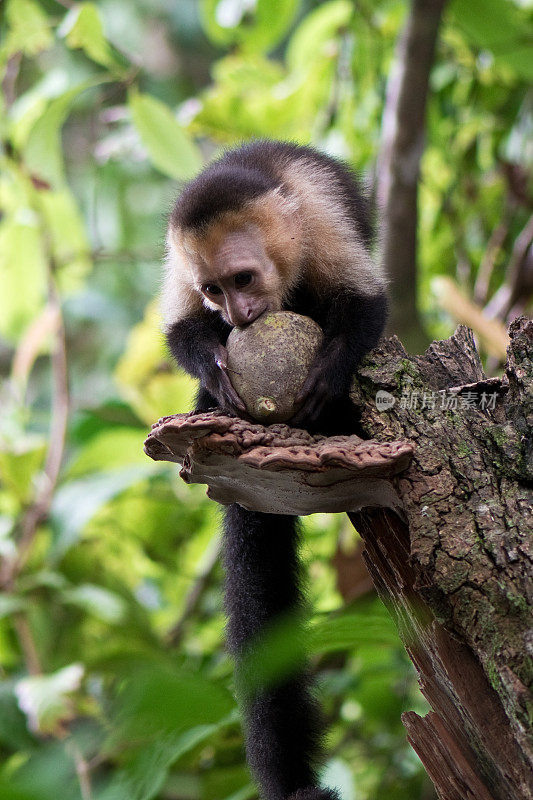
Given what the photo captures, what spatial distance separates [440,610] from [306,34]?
235 cm

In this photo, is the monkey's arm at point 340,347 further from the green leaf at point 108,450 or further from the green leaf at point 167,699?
the green leaf at point 108,450

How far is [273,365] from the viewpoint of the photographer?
3.98 ft

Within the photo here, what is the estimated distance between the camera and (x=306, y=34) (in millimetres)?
2744

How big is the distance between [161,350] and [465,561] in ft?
6.91

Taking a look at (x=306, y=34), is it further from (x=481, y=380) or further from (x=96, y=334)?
(x=96, y=334)

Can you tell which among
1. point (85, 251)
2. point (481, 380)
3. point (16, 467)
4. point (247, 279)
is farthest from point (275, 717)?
point (85, 251)

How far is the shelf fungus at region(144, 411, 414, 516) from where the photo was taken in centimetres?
97

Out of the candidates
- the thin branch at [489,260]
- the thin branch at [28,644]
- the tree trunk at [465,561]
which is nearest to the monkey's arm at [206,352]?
the tree trunk at [465,561]

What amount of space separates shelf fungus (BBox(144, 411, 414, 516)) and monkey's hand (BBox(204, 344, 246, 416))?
14cm

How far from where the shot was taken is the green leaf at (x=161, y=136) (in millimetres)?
→ 2279

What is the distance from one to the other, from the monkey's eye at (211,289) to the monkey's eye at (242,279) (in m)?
0.04

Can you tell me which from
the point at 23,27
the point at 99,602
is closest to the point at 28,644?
the point at 99,602

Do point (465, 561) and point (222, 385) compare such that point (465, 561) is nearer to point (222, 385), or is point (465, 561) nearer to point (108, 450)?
point (222, 385)

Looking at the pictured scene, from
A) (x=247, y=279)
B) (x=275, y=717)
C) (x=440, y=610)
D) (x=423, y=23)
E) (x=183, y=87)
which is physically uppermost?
(x=183, y=87)
